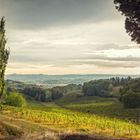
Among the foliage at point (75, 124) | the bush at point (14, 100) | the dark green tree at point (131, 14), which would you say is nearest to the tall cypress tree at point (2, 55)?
the foliage at point (75, 124)

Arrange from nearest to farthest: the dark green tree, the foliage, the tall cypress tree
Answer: the dark green tree < the foliage < the tall cypress tree

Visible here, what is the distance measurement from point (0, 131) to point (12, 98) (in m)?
131

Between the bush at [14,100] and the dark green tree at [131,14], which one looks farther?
the bush at [14,100]

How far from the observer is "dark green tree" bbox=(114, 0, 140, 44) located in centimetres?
4284

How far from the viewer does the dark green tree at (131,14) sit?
141 ft

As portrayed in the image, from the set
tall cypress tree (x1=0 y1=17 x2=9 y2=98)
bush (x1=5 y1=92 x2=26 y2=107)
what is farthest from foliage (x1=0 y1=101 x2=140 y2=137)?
bush (x1=5 y1=92 x2=26 y2=107)

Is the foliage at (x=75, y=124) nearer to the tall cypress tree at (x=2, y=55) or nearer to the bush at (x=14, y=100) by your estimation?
the tall cypress tree at (x=2, y=55)

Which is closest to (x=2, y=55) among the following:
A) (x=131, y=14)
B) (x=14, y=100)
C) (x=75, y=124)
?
(x=75, y=124)

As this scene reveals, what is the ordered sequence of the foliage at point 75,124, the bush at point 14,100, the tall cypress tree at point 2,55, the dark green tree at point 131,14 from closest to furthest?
the dark green tree at point 131,14 < the foliage at point 75,124 < the tall cypress tree at point 2,55 < the bush at point 14,100

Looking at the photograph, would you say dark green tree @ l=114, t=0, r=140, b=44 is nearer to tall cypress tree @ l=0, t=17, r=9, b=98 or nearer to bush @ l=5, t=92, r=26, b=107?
tall cypress tree @ l=0, t=17, r=9, b=98

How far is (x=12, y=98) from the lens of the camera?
18175cm

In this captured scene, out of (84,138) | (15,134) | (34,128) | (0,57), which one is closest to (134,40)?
(84,138)

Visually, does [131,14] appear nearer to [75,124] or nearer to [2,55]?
[2,55]

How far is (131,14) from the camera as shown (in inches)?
1730
